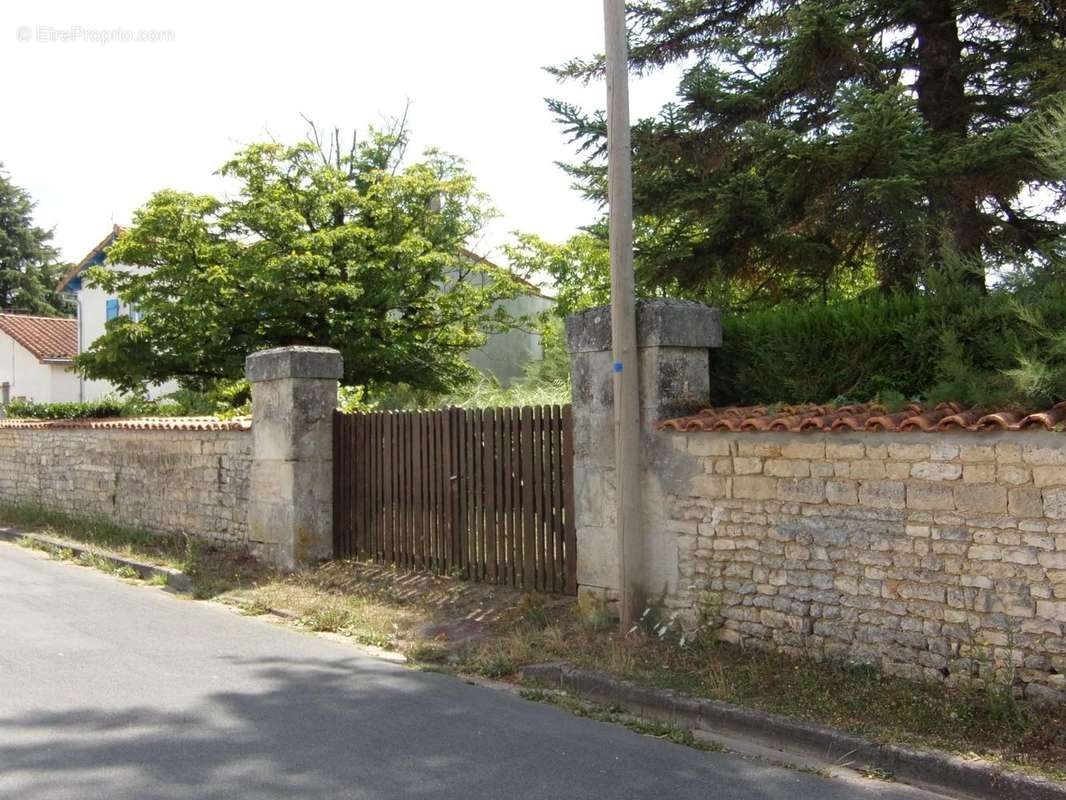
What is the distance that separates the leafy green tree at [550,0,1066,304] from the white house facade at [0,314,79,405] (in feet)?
99.2

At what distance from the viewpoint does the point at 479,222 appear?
71.8ft

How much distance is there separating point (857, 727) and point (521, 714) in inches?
76.7

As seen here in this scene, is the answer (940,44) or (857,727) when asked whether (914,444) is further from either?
(940,44)

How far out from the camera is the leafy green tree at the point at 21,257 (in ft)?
147

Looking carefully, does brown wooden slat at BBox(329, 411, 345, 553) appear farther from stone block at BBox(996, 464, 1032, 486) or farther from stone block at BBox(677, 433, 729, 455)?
stone block at BBox(996, 464, 1032, 486)

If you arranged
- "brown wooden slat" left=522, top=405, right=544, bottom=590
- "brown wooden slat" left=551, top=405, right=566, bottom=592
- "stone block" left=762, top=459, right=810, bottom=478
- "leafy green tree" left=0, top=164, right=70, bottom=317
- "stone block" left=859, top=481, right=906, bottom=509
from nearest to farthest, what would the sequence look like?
"stone block" left=859, top=481, right=906, bottom=509 → "stone block" left=762, top=459, right=810, bottom=478 → "brown wooden slat" left=551, top=405, right=566, bottom=592 → "brown wooden slat" left=522, top=405, right=544, bottom=590 → "leafy green tree" left=0, top=164, right=70, bottom=317

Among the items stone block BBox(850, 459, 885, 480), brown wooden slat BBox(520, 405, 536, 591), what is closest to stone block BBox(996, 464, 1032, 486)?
stone block BBox(850, 459, 885, 480)

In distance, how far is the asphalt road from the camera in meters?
4.57

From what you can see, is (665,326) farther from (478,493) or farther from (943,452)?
(478,493)

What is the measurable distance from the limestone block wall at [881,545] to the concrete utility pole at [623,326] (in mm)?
234

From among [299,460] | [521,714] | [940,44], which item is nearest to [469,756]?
[521,714]

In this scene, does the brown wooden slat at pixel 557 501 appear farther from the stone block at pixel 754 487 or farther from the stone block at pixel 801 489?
the stone block at pixel 801 489

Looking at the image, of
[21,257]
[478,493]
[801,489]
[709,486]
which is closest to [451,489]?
[478,493]

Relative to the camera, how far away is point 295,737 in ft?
17.5
